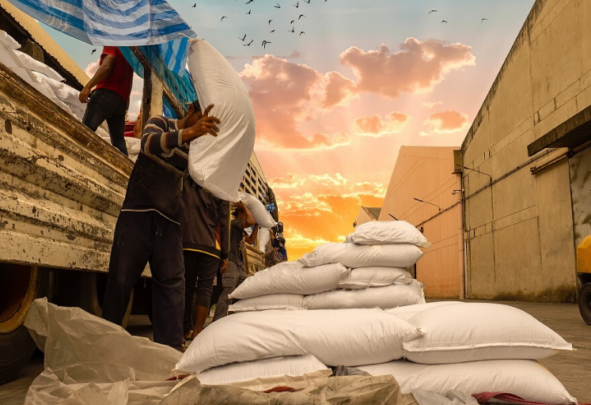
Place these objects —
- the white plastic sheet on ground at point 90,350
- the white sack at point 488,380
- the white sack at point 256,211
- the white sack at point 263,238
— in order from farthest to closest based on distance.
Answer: the white sack at point 263,238 < the white sack at point 256,211 < the white plastic sheet on ground at point 90,350 < the white sack at point 488,380

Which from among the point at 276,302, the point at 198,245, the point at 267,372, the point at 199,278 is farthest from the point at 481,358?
the point at 199,278

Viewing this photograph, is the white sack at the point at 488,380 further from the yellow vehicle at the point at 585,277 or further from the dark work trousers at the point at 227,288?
the yellow vehicle at the point at 585,277

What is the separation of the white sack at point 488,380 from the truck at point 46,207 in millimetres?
1646

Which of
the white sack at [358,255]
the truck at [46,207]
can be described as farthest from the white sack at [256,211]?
the white sack at [358,255]

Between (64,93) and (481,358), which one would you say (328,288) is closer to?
(481,358)

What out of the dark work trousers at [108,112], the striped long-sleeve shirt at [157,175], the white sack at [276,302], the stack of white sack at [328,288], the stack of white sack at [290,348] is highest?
the dark work trousers at [108,112]

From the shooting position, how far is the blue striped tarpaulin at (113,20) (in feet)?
9.84

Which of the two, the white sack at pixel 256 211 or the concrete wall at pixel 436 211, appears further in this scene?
the concrete wall at pixel 436 211

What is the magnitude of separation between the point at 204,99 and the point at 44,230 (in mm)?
1072

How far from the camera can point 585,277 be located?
257 inches

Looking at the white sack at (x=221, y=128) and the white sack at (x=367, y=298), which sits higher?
the white sack at (x=221, y=128)

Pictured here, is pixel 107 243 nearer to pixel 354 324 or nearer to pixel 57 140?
pixel 57 140

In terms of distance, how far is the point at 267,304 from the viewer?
3.29 meters

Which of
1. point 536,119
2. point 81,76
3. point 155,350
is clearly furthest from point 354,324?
point 536,119
